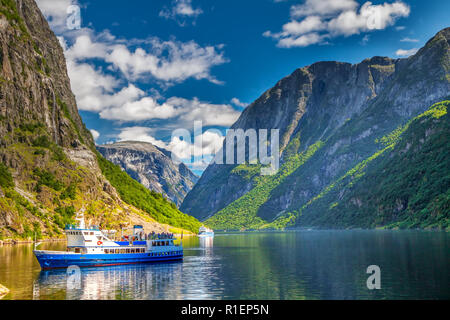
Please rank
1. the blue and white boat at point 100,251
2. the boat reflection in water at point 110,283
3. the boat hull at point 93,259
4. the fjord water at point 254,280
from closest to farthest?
the fjord water at point 254,280 → the boat reflection in water at point 110,283 → the boat hull at point 93,259 → the blue and white boat at point 100,251

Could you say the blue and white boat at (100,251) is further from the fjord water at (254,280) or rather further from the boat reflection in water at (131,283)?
the fjord water at (254,280)

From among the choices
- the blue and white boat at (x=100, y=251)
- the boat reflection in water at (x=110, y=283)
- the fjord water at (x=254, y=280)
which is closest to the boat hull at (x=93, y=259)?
the blue and white boat at (x=100, y=251)

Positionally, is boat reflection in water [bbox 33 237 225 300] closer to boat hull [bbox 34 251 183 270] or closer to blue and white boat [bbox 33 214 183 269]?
boat hull [bbox 34 251 183 270]

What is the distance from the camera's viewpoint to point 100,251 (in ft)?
376

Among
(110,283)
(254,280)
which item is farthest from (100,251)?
(254,280)

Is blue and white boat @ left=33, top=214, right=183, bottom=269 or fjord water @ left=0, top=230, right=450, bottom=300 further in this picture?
blue and white boat @ left=33, top=214, right=183, bottom=269

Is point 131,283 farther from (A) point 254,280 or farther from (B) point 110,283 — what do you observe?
(A) point 254,280

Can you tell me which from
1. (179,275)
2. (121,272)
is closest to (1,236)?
(121,272)

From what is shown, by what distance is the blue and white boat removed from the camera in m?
107

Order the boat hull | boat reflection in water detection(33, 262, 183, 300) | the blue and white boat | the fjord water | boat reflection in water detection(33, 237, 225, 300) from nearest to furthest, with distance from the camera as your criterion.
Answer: the fjord water
boat reflection in water detection(33, 237, 225, 300)
boat reflection in water detection(33, 262, 183, 300)
the boat hull
the blue and white boat

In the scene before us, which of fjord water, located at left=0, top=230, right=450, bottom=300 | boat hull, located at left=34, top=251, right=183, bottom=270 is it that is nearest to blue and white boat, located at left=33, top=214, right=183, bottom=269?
boat hull, located at left=34, top=251, right=183, bottom=270

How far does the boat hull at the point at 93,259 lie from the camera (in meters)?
104
